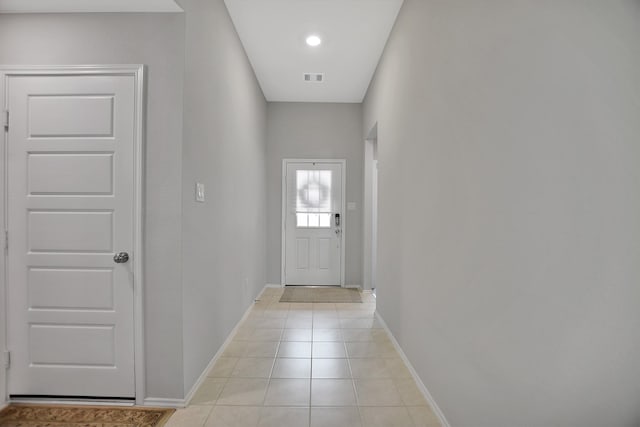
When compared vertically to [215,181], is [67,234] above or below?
below

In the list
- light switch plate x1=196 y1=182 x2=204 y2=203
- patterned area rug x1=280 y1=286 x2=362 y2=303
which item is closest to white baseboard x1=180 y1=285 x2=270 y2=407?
patterned area rug x1=280 y1=286 x2=362 y2=303

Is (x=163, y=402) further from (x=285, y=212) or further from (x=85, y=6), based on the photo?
(x=285, y=212)

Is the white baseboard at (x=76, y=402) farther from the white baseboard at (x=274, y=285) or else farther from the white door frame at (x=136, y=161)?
the white baseboard at (x=274, y=285)

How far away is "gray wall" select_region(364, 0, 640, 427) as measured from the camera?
0.79 meters

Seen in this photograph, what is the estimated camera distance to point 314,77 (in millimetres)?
4094

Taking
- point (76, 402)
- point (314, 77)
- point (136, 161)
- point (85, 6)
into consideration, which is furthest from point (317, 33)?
point (76, 402)

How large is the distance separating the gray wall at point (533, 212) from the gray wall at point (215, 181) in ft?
5.04

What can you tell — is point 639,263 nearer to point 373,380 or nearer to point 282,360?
point 373,380

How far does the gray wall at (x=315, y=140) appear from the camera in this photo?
5.01 metres

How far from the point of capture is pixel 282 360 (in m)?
2.54

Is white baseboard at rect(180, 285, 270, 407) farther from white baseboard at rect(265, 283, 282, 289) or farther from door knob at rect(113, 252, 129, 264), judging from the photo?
white baseboard at rect(265, 283, 282, 289)

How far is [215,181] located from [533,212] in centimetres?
215

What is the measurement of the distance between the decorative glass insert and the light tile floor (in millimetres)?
1977

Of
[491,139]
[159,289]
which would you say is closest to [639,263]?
[491,139]
